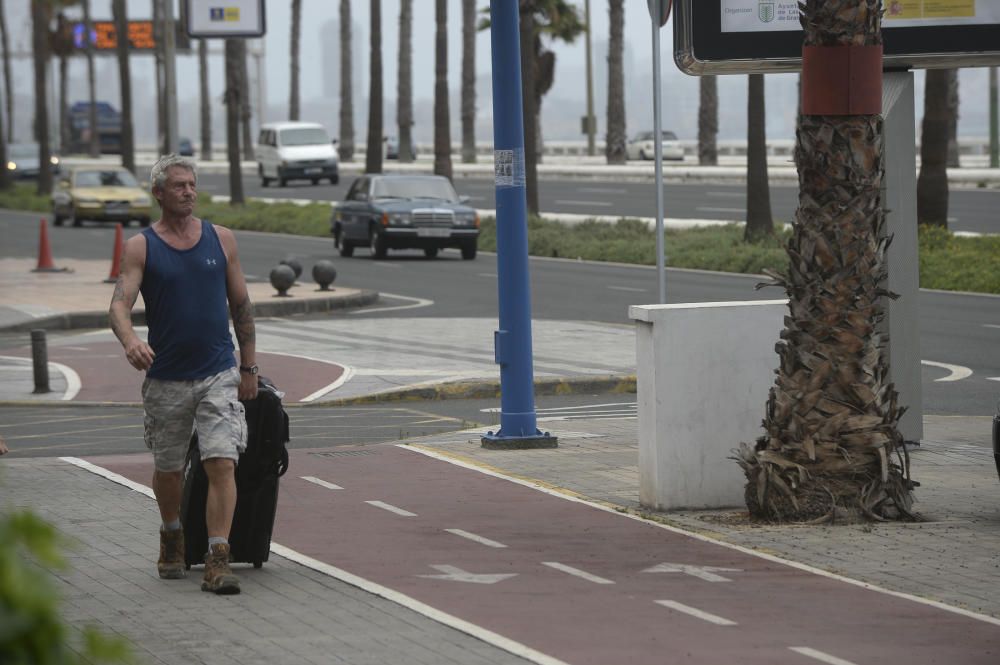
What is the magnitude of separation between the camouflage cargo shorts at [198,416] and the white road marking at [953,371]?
10.5 metres

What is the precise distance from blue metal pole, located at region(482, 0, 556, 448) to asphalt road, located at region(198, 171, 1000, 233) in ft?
85.4

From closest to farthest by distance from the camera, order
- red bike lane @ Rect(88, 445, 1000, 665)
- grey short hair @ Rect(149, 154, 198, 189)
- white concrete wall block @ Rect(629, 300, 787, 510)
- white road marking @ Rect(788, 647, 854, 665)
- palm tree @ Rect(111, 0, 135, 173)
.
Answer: white road marking @ Rect(788, 647, 854, 665) < red bike lane @ Rect(88, 445, 1000, 665) < grey short hair @ Rect(149, 154, 198, 189) < white concrete wall block @ Rect(629, 300, 787, 510) < palm tree @ Rect(111, 0, 135, 173)

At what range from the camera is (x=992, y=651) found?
6258mm

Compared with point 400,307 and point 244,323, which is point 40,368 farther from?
point 400,307

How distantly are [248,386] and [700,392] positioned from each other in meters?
2.98

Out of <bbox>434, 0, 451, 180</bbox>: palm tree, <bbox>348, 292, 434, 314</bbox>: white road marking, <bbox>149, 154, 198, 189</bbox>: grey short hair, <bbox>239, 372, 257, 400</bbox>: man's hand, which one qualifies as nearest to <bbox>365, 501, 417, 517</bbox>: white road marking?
<bbox>239, 372, 257, 400</bbox>: man's hand

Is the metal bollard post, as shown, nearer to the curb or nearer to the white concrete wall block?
the curb

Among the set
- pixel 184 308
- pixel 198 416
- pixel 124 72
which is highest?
pixel 124 72

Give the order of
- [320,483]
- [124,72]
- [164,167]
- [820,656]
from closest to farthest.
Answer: [820,656]
[164,167]
[320,483]
[124,72]

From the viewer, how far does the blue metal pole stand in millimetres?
12117

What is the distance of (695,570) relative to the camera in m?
7.85

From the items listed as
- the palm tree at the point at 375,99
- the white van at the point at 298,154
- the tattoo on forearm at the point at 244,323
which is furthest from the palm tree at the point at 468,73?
the tattoo on forearm at the point at 244,323

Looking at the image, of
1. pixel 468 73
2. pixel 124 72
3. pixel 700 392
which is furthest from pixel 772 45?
pixel 468 73

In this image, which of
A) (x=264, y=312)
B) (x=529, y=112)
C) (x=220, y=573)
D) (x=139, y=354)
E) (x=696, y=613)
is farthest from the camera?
(x=529, y=112)
